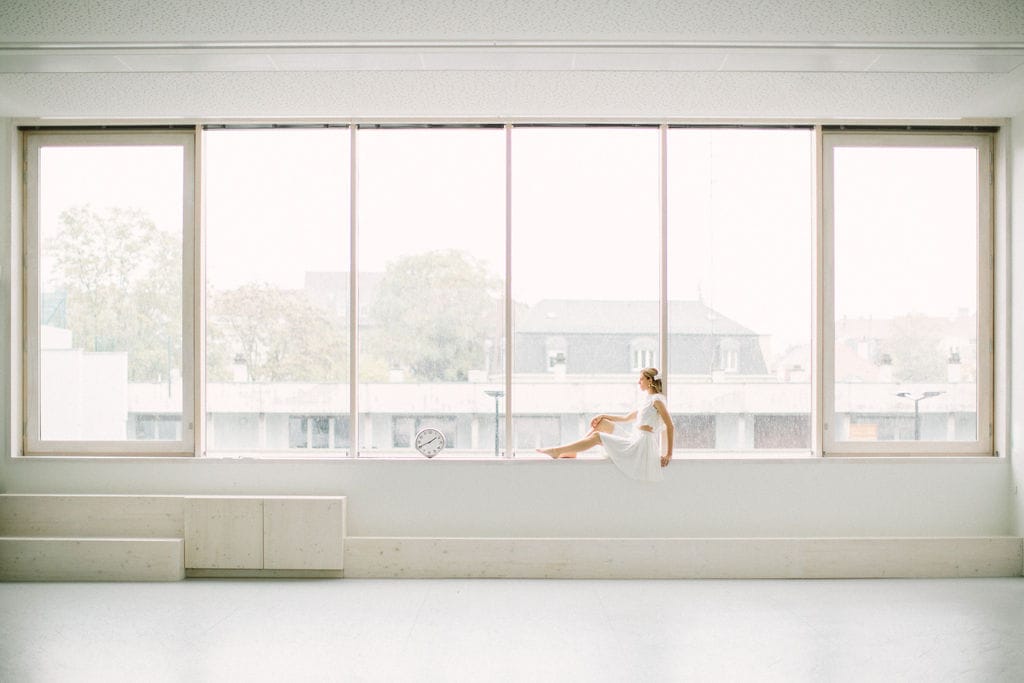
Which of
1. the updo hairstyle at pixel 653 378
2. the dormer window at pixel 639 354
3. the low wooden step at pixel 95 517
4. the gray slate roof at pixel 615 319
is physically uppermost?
the gray slate roof at pixel 615 319

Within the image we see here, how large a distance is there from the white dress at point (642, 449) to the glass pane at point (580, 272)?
0.31 meters

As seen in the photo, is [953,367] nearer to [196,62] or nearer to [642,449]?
[642,449]

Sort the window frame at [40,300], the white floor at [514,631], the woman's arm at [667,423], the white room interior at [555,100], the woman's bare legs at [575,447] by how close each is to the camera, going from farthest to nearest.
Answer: the window frame at [40,300], the woman's bare legs at [575,447], the woman's arm at [667,423], the white room interior at [555,100], the white floor at [514,631]

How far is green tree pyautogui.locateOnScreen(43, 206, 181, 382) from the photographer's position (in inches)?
245

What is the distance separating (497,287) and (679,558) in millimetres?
2402

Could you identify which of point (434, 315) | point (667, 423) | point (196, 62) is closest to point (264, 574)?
point (434, 315)

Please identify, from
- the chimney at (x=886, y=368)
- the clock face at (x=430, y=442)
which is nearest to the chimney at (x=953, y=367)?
the chimney at (x=886, y=368)

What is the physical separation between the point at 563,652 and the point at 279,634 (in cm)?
161

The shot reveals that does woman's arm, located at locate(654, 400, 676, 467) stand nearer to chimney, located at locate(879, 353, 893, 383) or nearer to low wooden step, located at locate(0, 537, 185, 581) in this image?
chimney, located at locate(879, 353, 893, 383)

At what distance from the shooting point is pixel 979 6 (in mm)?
4074

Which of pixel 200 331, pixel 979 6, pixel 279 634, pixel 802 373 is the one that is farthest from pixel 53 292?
pixel 979 6

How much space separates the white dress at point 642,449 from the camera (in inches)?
233

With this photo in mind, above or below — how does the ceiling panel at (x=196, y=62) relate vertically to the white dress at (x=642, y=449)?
above

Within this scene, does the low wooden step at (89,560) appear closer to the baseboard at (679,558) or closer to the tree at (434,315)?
the baseboard at (679,558)
